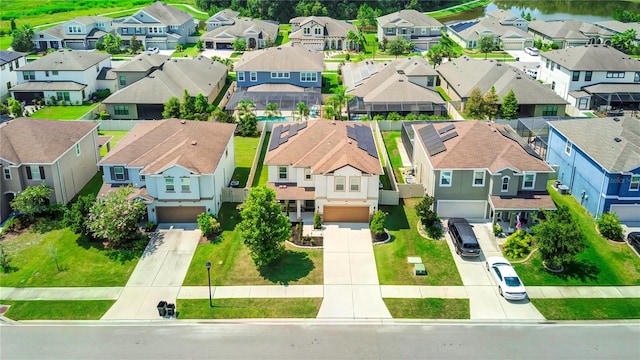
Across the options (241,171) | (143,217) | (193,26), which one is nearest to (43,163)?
(143,217)

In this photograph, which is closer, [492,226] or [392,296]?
[392,296]

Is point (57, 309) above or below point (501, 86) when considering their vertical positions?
below

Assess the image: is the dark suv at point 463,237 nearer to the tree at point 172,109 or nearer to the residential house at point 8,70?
the tree at point 172,109

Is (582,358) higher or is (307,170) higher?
(307,170)

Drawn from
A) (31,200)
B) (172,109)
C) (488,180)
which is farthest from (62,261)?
(488,180)

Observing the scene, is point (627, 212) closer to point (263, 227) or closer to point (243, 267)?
point (263, 227)

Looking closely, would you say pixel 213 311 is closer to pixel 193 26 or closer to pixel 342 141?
pixel 342 141
